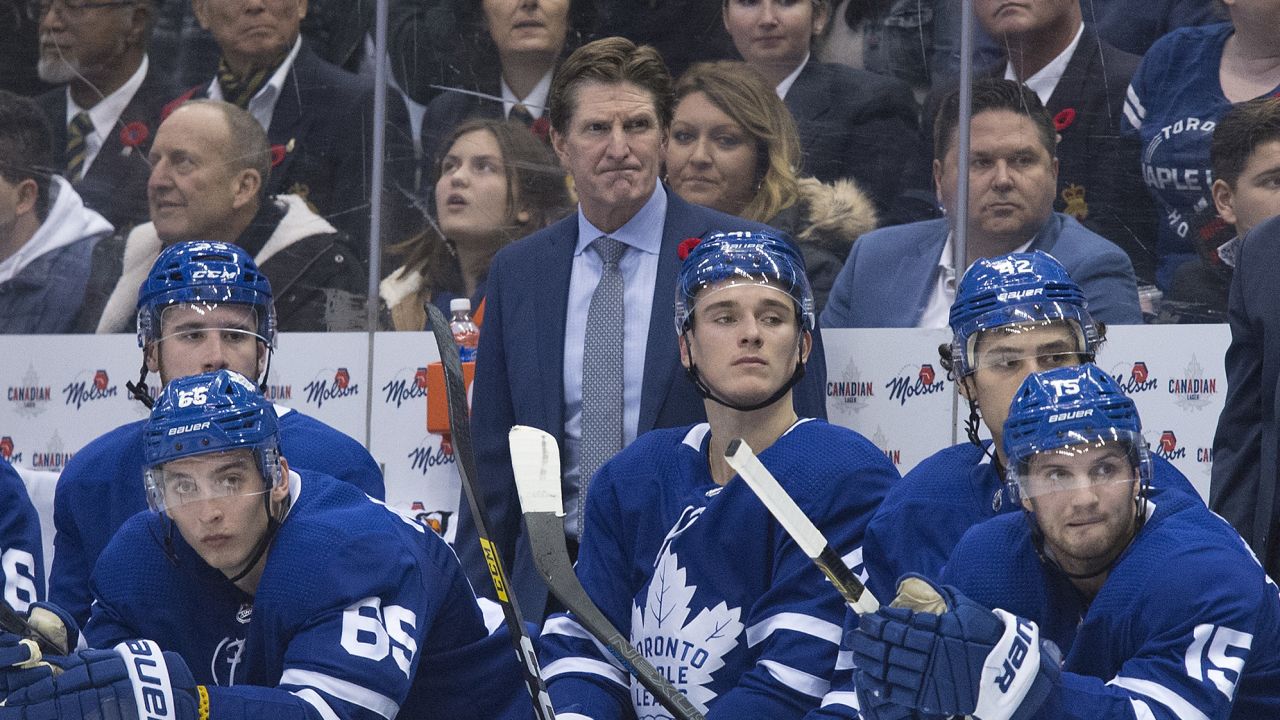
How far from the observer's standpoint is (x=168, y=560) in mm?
2711

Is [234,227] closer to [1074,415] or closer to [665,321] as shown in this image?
[665,321]

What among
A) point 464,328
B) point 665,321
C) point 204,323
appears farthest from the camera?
point 464,328

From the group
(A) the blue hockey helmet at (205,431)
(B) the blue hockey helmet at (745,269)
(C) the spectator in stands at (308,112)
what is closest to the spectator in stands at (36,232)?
(C) the spectator in stands at (308,112)

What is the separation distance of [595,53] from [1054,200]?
1.13 metres

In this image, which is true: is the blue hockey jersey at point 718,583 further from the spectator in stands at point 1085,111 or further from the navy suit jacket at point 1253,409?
the spectator in stands at point 1085,111

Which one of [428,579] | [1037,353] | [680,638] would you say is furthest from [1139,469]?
[428,579]

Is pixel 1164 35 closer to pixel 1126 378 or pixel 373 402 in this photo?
pixel 1126 378

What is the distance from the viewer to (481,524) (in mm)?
2797

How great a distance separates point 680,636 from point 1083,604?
61cm

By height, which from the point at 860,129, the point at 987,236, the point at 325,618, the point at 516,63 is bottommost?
the point at 325,618

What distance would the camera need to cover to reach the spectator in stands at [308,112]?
4734 millimetres

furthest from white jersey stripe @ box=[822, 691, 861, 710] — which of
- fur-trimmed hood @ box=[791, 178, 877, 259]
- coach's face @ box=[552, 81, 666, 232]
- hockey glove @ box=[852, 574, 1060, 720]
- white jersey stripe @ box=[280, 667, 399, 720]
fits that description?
fur-trimmed hood @ box=[791, 178, 877, 259]

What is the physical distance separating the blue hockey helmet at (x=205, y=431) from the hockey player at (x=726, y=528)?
57cm

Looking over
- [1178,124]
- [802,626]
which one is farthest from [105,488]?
[1178,124]
